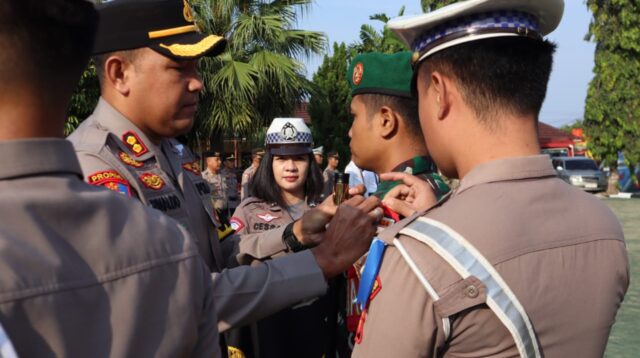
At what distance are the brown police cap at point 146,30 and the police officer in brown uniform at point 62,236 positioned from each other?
119 centimetres

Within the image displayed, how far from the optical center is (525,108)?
1579mm

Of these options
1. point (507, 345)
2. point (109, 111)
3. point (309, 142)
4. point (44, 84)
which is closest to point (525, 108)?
point (507, 345)

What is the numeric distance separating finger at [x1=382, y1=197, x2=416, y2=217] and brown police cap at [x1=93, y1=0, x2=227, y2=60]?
2.58 ft

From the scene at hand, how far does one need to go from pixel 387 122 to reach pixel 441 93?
1.06 meters

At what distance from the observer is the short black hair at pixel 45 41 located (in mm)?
1019

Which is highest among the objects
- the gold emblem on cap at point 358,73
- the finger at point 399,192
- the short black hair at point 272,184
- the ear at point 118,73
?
the ear at point 118,73

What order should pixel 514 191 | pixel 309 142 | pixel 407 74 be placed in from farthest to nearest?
pixel 309 142, pixel 407 74, pixel 514 191

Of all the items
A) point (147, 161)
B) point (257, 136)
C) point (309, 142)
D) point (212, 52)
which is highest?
point (212, 52)

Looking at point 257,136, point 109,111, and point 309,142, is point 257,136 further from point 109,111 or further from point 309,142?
point 109,111

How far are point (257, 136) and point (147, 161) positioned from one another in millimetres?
15046

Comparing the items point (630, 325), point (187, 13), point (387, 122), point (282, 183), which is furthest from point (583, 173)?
point (187, 13)

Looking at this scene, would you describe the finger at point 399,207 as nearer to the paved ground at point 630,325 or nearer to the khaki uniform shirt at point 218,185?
the paved ground at point 630,325

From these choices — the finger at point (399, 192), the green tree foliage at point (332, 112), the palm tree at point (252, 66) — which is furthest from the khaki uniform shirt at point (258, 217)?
the green tree foliage at point (332, 112)

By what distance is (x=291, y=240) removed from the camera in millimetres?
2717
